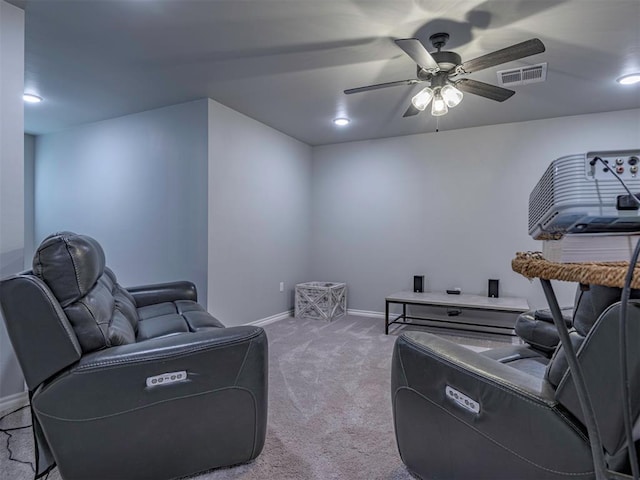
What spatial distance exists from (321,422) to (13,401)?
1878 mm

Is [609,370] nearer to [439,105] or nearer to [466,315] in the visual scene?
[439,105]

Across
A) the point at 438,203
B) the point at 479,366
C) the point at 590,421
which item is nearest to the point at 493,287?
the point at 438,203

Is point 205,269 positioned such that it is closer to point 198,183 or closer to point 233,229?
point 233,229

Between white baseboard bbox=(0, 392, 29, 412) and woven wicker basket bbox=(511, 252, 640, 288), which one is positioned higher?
woven wicker basket bbox=(511, 252, 640, 288)

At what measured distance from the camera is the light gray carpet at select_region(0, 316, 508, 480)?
62.0 inches

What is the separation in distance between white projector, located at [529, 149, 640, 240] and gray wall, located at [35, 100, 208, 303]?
127 inches

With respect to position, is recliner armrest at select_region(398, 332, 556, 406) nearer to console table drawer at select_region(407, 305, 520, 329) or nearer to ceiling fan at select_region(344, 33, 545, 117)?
ceiling fan at select_region(344, 33, 545, 117)

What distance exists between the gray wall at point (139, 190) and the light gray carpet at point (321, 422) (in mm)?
1350

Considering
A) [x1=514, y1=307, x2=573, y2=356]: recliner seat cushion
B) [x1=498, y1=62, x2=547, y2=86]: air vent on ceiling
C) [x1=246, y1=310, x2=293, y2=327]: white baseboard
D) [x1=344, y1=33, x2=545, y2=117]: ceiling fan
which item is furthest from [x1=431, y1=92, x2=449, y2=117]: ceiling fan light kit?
[x1=246, y1=310, x2=293, y2=327]: white baseboard

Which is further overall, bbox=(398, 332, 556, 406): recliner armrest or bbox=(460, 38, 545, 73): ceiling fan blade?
bbox=(460, 38, 545, 73): ceiling fan blade

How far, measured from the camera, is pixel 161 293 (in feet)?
9.66

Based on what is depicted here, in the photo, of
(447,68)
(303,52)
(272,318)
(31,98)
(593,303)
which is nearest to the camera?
(593,303)

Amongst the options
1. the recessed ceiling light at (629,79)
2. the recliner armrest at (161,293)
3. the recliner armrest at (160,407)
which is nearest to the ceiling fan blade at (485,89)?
the recessed ceiling light at (629,79)

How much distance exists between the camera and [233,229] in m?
3.79
